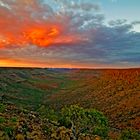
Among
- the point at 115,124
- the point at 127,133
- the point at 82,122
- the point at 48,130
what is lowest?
the point at 115,124

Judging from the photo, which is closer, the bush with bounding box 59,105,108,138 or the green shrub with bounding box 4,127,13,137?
the green shrub with bounding box 4,127,13,137

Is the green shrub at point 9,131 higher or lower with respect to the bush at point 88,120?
higher

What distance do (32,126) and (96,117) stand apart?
51.8 meters

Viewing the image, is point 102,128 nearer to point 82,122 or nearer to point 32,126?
point 82,122

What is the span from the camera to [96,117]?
3206 inches

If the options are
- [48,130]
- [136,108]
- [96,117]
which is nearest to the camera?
[48,130]

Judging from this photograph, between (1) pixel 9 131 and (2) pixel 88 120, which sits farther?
(2) pixel 88 120

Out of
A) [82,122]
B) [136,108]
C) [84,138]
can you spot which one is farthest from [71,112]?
[136,108]

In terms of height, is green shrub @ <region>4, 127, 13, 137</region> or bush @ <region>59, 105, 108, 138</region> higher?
green shrub @ <region>4, 127, 13, 137</region>

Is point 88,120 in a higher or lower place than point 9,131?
lower

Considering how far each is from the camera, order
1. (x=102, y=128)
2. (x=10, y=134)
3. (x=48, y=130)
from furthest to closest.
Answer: (x=102, y=128), (x=48, y=130), (x=10, y=134)

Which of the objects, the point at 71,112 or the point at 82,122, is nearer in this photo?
the point at 82,122

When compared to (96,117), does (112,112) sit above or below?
below

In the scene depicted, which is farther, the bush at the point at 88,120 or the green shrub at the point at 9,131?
the bush at the point at 88,120
